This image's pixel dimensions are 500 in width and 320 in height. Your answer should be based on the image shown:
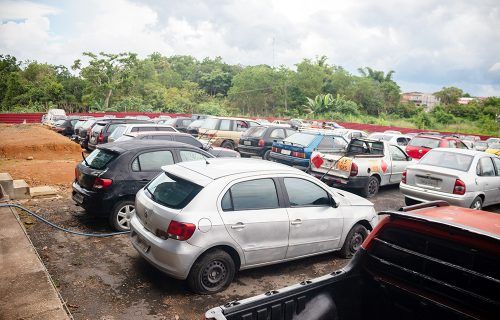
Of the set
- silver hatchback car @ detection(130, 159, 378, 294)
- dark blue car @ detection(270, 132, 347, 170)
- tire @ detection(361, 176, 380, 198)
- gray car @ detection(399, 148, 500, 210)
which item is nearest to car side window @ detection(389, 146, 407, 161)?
tire @ detection(361, 176, 380, 198)

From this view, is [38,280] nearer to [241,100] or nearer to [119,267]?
[119,267]

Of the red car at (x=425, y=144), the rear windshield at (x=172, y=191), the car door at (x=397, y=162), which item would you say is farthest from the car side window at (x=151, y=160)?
the red car at (x=425, y=144)

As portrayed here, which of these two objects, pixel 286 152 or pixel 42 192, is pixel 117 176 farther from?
pixel 286 152

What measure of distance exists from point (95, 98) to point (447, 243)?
4754 centimetres

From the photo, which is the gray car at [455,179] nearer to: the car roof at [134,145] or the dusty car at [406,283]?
the dusty car at [406,283]

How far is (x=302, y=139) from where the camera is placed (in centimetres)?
1160

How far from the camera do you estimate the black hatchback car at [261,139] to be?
1438cm

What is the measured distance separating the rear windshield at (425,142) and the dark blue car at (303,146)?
450 centimetres

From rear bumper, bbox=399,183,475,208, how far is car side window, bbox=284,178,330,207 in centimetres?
416

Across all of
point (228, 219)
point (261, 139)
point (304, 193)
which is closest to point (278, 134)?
point (261, 139)

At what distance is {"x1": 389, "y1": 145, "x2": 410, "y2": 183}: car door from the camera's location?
1105 centimetres

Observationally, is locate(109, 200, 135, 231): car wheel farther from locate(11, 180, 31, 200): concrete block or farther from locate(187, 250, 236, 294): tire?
locate(11, 180, 31, 200): concrete block

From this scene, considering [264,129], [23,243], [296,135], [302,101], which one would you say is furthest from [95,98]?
[23,243]

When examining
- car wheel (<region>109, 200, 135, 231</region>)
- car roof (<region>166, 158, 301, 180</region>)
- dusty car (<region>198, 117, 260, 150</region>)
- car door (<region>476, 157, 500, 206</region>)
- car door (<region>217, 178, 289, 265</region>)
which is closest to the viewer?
car door (<region>217, 178, 289, 265</region>)
